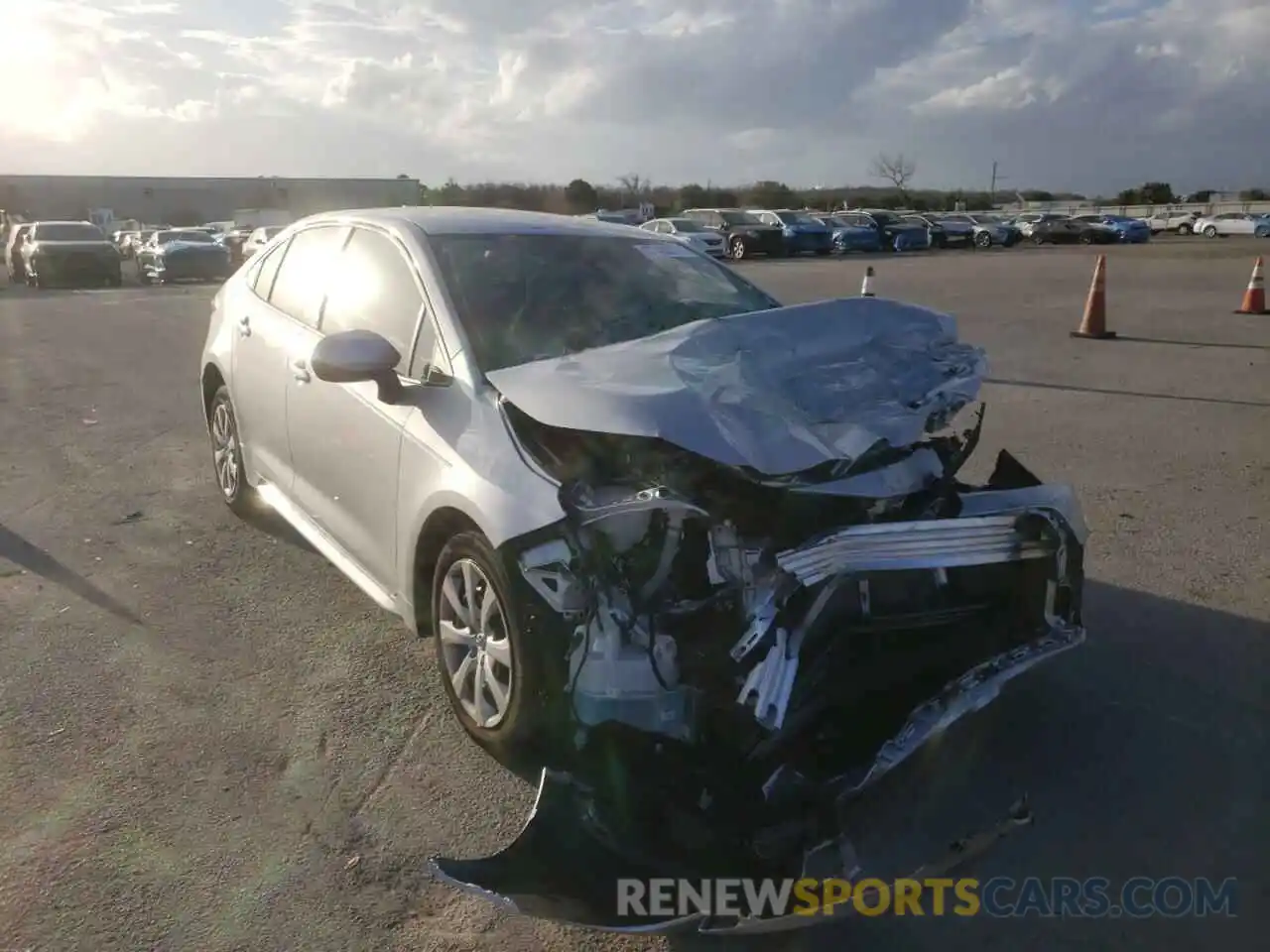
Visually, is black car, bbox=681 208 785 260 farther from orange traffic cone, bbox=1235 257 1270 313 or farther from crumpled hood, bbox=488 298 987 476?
crumpled hood, bbox=488 298 987 476

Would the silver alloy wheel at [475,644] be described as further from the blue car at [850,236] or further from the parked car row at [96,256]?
the blue car at [850,236]

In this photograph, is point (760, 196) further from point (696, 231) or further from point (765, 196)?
point (696, 231)

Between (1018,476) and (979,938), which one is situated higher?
(1018,476)

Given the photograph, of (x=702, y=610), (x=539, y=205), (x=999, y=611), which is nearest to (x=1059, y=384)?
(x=999, y=611)

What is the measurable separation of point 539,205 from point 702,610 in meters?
57.2

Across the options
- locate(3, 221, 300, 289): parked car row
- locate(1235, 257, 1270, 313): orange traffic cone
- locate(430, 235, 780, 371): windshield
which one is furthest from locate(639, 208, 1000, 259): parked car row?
locate(430, 235, 780, 371): windshield

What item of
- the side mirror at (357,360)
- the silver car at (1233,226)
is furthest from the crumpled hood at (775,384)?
the silver car at (1233,226)

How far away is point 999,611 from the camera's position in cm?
335

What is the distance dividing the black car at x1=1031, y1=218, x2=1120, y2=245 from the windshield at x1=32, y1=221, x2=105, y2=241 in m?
36.9

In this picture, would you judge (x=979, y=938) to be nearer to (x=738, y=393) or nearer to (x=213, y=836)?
(x=738, y=393)

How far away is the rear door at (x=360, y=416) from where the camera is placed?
399cm

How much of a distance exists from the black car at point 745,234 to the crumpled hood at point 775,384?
1297 inches

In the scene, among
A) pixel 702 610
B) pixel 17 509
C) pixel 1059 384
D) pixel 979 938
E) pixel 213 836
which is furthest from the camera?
pixel 1059 384

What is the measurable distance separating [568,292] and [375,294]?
83cm
